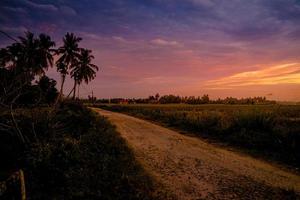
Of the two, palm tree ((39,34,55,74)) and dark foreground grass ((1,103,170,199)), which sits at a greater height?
palm tree ((39,34,55,74))

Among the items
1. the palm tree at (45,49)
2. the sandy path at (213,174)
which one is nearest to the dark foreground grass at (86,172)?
the sandy path at (213,174)

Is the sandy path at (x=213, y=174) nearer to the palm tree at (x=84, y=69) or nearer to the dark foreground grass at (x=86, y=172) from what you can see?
the dark foreground grass at (x=86, y=172)

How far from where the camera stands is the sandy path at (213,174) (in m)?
5.69

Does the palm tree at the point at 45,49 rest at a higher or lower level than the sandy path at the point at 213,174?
higher

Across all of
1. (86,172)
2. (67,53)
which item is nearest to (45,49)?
(67,53)

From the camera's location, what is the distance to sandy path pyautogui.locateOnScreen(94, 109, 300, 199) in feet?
18.7

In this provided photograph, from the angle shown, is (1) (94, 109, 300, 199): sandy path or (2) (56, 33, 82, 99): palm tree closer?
(1) (94, 109, 300, 199): sandy path

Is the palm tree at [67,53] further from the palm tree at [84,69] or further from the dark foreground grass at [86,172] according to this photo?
the dark foreground grass at [86,172]

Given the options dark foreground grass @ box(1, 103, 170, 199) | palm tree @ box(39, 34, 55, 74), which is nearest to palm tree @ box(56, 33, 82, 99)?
palm tree @ box(39, 34, 55, 74)

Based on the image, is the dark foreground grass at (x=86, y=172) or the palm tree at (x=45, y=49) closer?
the dark foreground grass at (x=86, y=172)

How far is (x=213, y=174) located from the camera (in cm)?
705

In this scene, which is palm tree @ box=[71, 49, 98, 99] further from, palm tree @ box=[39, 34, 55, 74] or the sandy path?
the sandy path

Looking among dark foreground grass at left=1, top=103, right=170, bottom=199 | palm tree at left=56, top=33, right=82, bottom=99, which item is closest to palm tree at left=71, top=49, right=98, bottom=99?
palm tree at left=56, top=33, right=82, bottom=99

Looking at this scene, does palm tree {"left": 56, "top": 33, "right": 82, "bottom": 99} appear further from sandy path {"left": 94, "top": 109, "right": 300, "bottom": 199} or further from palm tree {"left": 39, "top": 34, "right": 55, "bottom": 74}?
sandy path {"left": 94, "top": 109, "right": 300, "bottom": 199}
